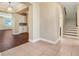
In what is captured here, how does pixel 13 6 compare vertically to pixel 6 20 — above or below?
above

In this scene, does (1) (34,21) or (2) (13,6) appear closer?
(2) (13,6)

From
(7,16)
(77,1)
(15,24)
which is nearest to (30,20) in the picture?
(15,24)

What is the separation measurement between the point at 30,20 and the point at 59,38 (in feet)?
1.61

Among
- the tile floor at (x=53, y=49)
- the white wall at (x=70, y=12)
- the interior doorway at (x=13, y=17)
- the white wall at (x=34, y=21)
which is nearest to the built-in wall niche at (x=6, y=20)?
the interior doorway at (x=13, y=17)

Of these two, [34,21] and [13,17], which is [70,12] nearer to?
[34,21]

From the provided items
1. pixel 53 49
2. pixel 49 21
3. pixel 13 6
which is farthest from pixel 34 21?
pixel 53 49

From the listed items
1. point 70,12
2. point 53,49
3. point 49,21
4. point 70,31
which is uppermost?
point 70,12

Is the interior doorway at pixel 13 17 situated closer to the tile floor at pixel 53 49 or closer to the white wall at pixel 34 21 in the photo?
the white wall at pixel 34 21

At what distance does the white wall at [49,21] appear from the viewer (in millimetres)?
1278

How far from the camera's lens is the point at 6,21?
1305 millimetres

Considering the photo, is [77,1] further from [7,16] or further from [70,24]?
[7,16]

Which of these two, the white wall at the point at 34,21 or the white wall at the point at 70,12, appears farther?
the white wall at the point at 34,21

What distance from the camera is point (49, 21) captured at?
1309 millimetres

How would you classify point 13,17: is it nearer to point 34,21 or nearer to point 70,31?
point 34,21
